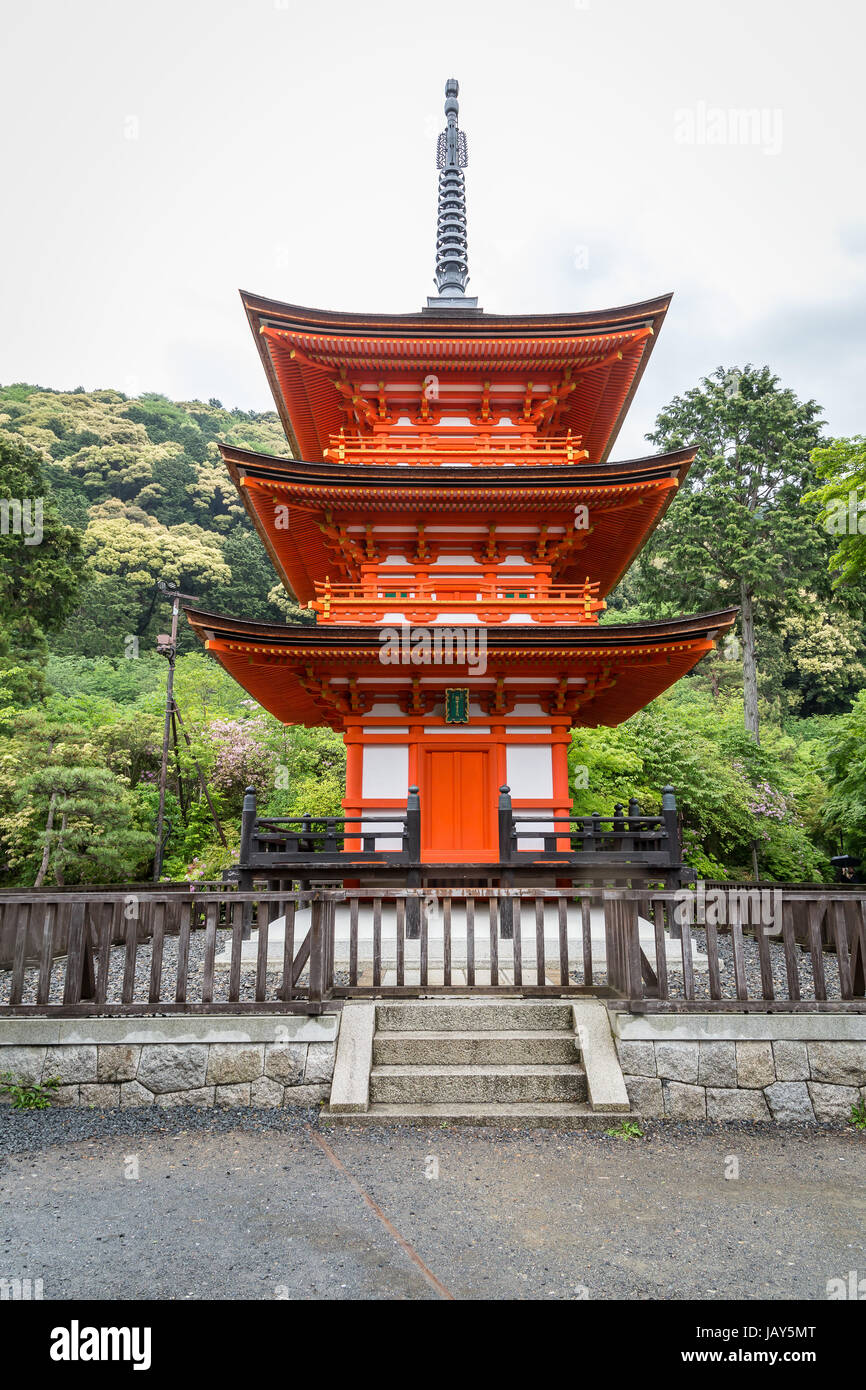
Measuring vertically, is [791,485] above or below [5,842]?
above

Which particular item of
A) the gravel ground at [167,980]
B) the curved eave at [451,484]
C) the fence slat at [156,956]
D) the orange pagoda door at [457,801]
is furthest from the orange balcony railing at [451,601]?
the fence slat at [156,956]

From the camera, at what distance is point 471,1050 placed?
6.32m

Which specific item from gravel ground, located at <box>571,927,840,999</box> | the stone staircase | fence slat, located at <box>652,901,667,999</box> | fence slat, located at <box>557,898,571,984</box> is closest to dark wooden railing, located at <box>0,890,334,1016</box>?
the stone staircase

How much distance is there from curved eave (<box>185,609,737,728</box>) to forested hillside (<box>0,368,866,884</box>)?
4.09 metres

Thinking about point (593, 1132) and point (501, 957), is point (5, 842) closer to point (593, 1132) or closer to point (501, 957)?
point (501, 957)

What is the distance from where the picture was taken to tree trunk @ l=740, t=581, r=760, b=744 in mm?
27016

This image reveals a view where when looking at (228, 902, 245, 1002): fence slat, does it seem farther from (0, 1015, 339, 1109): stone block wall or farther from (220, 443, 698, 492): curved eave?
(220, 443, 698, 492): curved eave

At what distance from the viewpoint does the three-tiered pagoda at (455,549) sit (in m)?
10.9

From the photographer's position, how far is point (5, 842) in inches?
829

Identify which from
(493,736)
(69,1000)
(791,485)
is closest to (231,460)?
(493,736)

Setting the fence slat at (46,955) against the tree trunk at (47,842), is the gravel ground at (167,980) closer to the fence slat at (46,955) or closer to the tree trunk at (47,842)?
the fence slat at (46,955)

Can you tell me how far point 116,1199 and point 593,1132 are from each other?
11.6 feet

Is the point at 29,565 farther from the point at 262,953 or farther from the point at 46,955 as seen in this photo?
the point at 262,953

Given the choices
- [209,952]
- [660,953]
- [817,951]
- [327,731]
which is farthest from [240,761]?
[817,951]
